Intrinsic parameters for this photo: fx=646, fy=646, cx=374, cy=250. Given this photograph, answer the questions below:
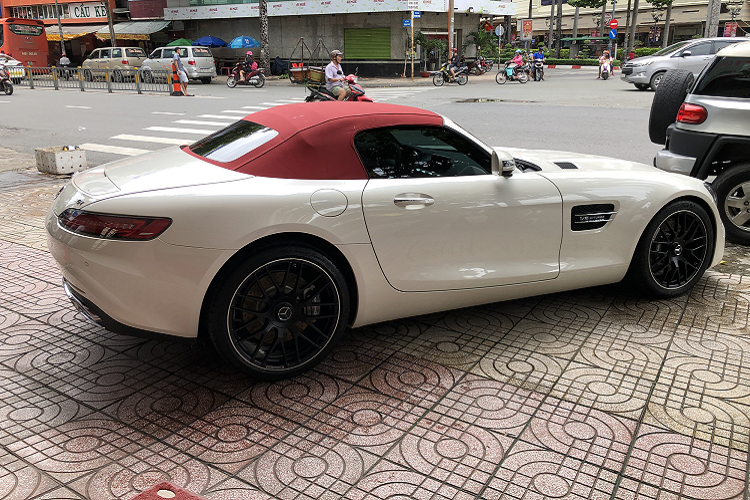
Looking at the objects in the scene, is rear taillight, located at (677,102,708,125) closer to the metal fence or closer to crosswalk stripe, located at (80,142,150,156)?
crosswalk stripe, located at (80,142,150,156)

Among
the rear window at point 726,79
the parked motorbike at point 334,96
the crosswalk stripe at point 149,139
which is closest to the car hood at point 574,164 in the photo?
the rear window at point 726,79

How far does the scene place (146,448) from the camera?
2910mm

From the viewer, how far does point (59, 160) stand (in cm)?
933

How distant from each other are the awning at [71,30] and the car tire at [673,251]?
2092 inches

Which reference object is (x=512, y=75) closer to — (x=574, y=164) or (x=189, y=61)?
(x=189, y=61)

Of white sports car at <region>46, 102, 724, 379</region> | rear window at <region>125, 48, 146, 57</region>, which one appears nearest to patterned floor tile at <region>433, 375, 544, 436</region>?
white sports car at <region>46, 102, 724, 379</region>

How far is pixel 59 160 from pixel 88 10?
49007 mm

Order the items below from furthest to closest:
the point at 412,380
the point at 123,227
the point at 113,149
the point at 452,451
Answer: the point at 113,149 < the point at 412,380 < the point at 123,227 < the point at 452,451

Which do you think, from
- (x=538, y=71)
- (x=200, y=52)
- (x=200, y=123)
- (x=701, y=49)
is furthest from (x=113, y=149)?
(x=538, y=71)

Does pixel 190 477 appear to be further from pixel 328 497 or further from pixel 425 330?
pixel 425 330

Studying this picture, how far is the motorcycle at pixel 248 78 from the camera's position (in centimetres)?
2905

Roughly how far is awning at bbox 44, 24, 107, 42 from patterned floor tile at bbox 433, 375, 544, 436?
5366 centimetres

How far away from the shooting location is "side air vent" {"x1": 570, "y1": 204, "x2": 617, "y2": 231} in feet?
13.4

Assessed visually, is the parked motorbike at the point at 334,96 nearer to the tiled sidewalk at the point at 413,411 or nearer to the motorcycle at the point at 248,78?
the motorcycle at the point at 248,78
